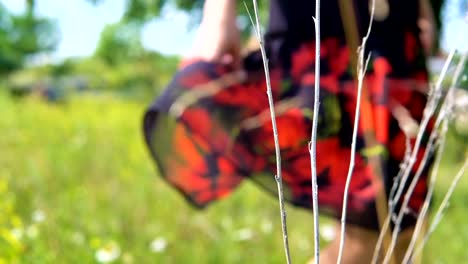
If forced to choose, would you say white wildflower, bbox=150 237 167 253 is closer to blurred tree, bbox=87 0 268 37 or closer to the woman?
the woman

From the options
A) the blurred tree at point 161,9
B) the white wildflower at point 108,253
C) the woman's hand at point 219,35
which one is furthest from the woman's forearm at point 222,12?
the blurred tree at point 161,9

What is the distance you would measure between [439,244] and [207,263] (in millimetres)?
807

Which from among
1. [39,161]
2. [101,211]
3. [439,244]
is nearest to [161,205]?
[101,211]

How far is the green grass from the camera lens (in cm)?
168

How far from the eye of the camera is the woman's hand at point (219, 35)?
1.01 metres

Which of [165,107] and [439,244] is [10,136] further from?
[165,107]

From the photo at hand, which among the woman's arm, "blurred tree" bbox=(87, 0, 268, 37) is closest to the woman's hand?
the woman's arm

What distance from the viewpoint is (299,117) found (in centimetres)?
101

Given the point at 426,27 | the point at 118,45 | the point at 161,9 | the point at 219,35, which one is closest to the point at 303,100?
the point at 219,35

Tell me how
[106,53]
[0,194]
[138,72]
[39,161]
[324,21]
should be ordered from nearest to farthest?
[324,21], [0,194], [39,161], [138,72], [106,53]

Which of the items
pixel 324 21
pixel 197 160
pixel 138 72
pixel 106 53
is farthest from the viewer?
pixel 106 53

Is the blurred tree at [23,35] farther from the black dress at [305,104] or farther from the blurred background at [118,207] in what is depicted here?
the black dress at [305,104]

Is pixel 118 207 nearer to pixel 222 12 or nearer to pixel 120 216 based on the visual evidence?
pixel 120 216

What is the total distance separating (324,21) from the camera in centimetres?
105
